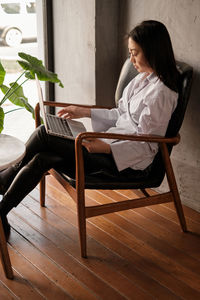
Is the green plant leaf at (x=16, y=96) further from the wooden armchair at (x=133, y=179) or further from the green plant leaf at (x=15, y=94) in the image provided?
the wooden armchair at (x=133, y=179)

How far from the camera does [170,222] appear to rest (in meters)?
2.64

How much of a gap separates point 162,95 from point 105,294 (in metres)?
1.01

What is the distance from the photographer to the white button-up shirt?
228 cm

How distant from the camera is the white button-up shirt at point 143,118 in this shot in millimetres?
2277

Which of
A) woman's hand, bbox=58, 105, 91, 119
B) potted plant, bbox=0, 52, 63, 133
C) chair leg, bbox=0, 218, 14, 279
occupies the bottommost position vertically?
chair leg, bbox=0, 218, 14, 279

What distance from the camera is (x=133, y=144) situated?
234 cm

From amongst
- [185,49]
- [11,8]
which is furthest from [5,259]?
[11,8]

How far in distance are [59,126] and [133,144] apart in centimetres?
40

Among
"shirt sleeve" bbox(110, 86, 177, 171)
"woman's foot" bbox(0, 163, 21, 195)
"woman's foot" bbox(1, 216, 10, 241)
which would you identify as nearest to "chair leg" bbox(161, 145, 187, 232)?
"shirt sleeve" bbox(110, 86, 177, 171)

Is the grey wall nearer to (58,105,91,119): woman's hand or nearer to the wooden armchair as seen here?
the wooden armchair

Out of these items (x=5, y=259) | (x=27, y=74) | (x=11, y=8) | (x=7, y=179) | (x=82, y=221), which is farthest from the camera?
(x=11, y=8)

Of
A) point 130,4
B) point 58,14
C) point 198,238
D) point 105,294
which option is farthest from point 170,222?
point 58,14

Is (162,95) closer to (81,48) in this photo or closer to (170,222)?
(170,222)

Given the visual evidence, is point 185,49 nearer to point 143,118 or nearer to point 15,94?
point 143,118
